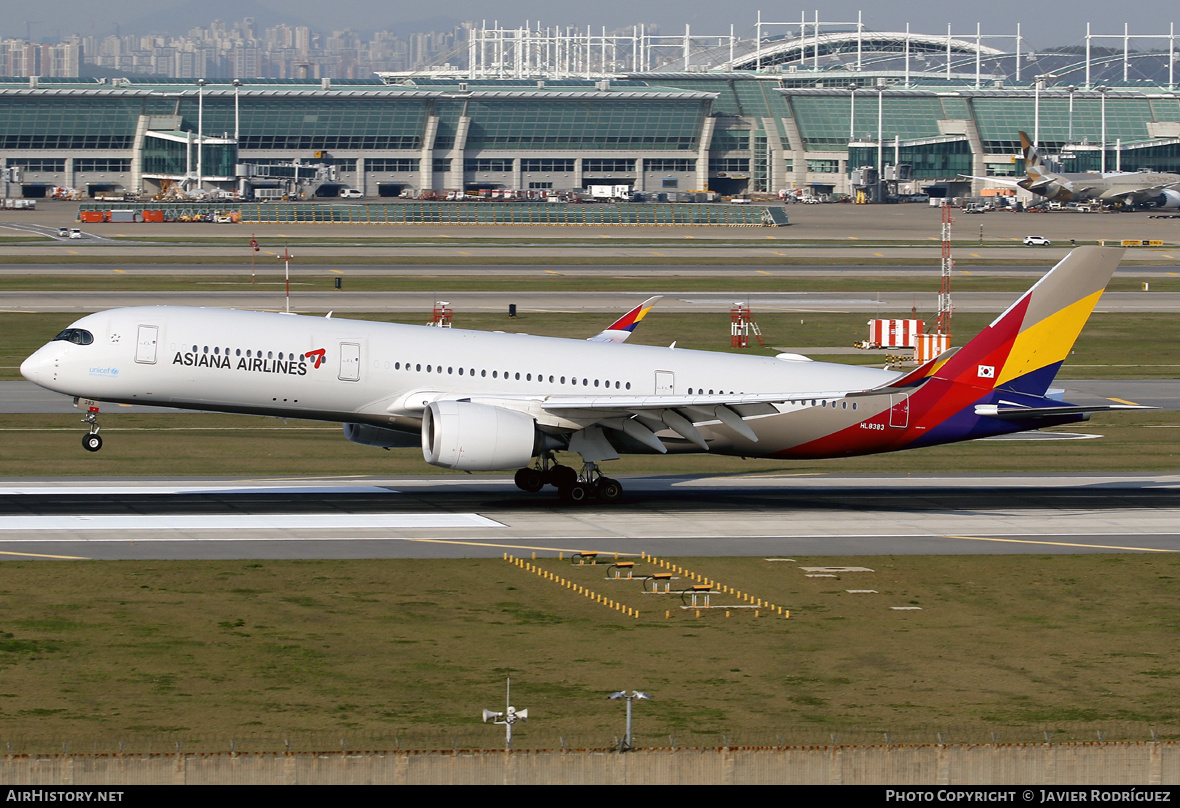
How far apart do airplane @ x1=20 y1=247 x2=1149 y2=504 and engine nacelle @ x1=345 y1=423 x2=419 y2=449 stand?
0.05m

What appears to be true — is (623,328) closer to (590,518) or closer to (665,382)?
(665,382)

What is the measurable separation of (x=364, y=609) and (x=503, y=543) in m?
7.86

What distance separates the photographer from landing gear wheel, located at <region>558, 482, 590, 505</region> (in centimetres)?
4462

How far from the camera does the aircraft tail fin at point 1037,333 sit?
44625 mm

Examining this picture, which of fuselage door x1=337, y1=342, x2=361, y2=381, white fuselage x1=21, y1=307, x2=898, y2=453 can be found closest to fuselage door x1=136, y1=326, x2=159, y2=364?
white fuselage x1=21, y1=307, x2=898, y2=453

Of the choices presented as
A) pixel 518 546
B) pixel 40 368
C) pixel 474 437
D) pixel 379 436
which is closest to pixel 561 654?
pixel 518 546

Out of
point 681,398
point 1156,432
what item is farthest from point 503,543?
point 1156,432

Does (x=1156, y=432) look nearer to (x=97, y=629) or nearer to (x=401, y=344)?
(x=401, y=344)

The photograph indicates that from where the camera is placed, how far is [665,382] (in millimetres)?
44812

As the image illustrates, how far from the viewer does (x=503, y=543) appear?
38.5 m

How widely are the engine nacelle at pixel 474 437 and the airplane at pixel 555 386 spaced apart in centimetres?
5

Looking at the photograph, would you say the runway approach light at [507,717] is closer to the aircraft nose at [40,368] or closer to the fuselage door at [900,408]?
the aircraft nose at [40,368]

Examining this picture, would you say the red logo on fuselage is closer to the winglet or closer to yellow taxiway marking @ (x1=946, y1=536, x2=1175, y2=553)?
the winglet

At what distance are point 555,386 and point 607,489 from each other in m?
3.72
